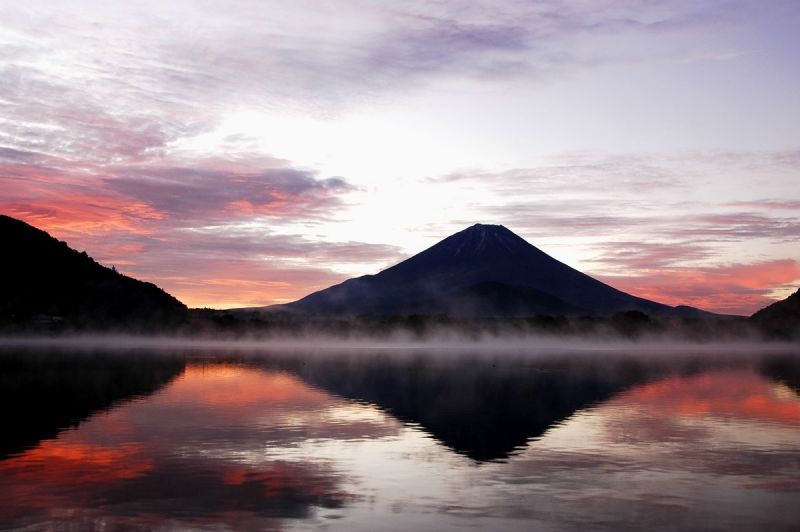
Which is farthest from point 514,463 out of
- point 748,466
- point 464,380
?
point 464,380

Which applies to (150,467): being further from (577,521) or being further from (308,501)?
(577,521)

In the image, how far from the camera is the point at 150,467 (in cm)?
3012

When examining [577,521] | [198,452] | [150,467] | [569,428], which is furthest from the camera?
[569,428]

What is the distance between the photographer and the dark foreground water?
23.4 m

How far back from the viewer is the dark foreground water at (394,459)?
76.9 feet

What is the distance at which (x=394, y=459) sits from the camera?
1280 inches

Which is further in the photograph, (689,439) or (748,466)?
(689,439)

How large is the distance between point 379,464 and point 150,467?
790 cm

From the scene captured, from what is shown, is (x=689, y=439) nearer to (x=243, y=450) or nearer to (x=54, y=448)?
(x=243, y=450)

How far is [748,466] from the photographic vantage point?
31.8m

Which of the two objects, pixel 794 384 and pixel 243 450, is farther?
pixel 794 384

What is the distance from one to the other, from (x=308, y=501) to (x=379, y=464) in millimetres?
6698

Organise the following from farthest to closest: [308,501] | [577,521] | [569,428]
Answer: [569,428], [308,501], [577,521]

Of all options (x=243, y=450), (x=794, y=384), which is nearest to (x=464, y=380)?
(x=794, y=384)
